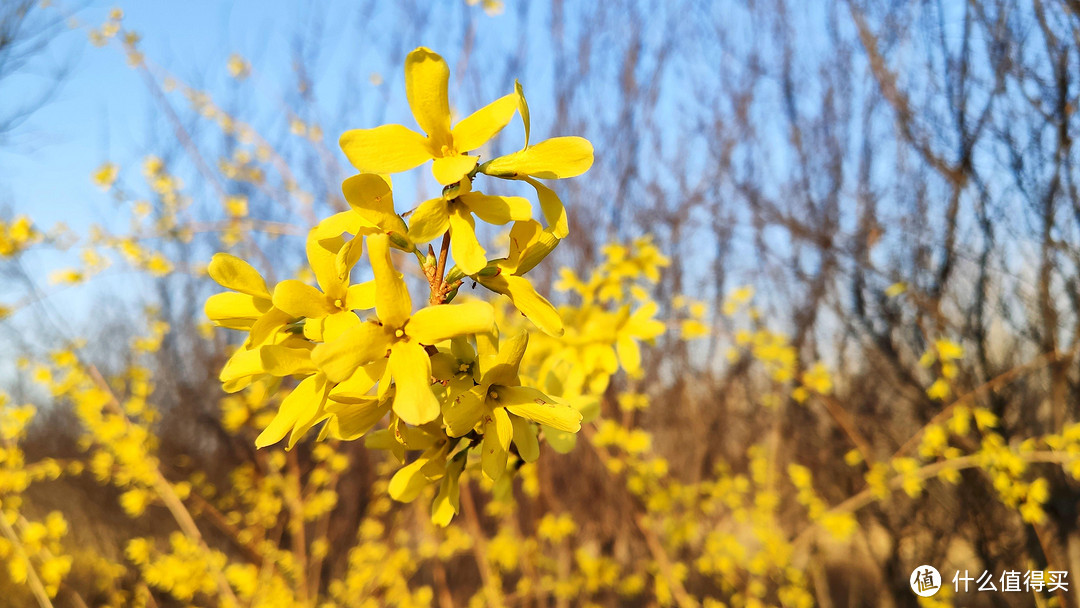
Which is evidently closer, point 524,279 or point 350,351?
point 350,351

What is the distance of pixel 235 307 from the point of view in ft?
2.39

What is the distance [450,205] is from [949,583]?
3644 millimetres

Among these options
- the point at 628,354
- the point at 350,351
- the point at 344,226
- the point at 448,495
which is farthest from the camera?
the point at 628,354

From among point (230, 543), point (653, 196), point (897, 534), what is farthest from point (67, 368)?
point (897, 534)

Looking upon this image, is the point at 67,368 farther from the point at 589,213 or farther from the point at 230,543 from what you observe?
the point at 589,213

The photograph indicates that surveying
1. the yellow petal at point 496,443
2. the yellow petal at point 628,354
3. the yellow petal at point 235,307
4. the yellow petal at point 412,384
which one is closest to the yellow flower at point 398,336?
the yellow petal at point 412,384

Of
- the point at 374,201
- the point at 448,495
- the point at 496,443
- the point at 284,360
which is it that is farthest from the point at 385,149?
the point at 448,495

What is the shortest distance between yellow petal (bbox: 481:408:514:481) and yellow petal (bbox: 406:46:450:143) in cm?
36

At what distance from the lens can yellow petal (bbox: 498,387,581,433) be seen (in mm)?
669

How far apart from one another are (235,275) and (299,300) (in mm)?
118

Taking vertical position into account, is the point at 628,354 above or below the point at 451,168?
below

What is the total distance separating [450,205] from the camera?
69 centimetres

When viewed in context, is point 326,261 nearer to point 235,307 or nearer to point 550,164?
point 235,307

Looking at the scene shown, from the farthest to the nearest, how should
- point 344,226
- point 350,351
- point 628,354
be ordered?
1. point 628,354
2. point 344,226
3. point 350,351
